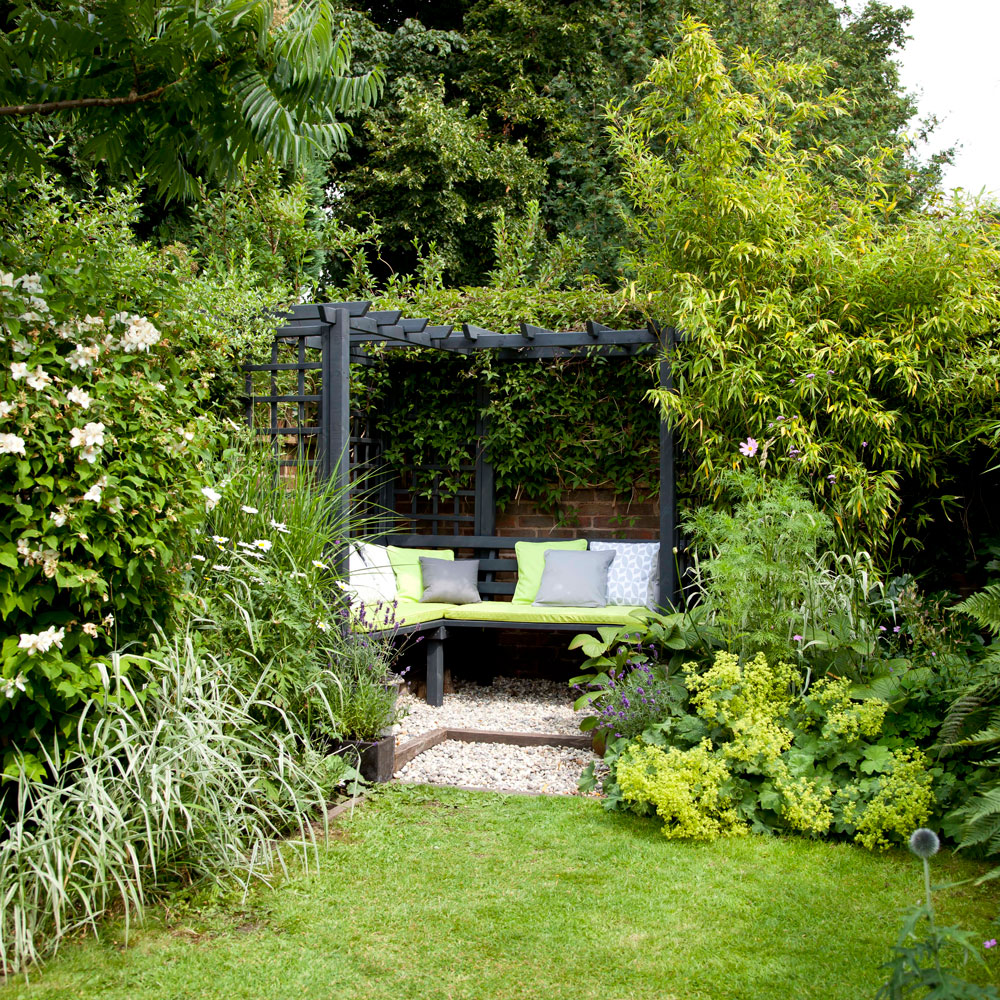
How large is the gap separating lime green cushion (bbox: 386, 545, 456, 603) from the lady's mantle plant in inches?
140

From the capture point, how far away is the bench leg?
19.5 ft

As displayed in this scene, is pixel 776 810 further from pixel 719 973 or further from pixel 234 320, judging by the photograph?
pixel 234 320

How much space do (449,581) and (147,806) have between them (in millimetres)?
3838

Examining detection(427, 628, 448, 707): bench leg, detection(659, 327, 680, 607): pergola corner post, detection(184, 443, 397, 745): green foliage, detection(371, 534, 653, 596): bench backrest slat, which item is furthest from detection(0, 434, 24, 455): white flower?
detection(371, 534, 653, 596): bench backrest slat

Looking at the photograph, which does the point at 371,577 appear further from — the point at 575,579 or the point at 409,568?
the point at 575,579

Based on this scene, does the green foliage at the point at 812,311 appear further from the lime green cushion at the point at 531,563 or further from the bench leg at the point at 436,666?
the bench leg at the point at 436,666

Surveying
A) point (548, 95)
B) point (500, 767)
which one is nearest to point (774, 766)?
point (500, 767)

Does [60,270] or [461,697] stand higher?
[60,270]

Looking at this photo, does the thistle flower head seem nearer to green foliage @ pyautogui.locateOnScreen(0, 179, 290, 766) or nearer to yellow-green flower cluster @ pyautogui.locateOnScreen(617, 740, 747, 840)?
yellow-green flower cluster @ pyautogui.locateOnScreen(617, 740, 747, 840)

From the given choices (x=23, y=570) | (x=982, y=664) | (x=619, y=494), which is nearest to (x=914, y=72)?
(x=619, y=494)

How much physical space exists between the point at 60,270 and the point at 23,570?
0.92 meters

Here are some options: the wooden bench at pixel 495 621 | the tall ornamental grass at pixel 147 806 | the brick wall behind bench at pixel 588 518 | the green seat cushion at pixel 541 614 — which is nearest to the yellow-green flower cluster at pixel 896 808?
the tall ornamental grass at pixel 147 806

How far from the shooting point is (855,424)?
4934 millimetres

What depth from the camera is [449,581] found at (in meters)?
6.55
